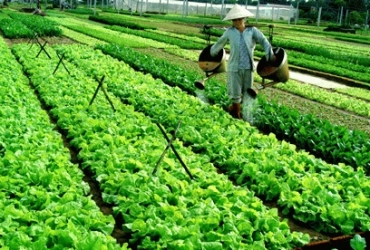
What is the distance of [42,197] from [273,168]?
3.23m

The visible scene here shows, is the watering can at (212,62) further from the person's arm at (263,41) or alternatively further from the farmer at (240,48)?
the person's arm at (263,41)

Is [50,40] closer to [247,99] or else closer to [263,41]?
[247,99]

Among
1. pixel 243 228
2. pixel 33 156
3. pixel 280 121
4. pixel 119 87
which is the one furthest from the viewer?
pixel 119 87

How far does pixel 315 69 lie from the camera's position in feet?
72.9

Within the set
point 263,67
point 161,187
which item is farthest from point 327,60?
point 161,187

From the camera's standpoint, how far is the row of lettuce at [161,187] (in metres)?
5.30

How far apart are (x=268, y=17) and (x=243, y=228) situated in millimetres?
76251

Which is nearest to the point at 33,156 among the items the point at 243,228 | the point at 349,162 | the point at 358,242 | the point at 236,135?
the point at 243,228

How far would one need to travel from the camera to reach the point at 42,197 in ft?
18.5

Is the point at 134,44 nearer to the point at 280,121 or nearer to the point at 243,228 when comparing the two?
the point at 280,121

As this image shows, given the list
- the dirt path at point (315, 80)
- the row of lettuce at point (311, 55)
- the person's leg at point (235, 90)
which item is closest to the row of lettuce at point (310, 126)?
the person's leg at point (235, 90)

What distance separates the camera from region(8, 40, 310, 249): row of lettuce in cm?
530

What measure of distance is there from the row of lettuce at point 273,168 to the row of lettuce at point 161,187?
0.59 ft

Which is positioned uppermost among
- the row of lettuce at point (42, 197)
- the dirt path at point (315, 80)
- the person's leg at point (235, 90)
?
the person's leg at point (235, 90)
